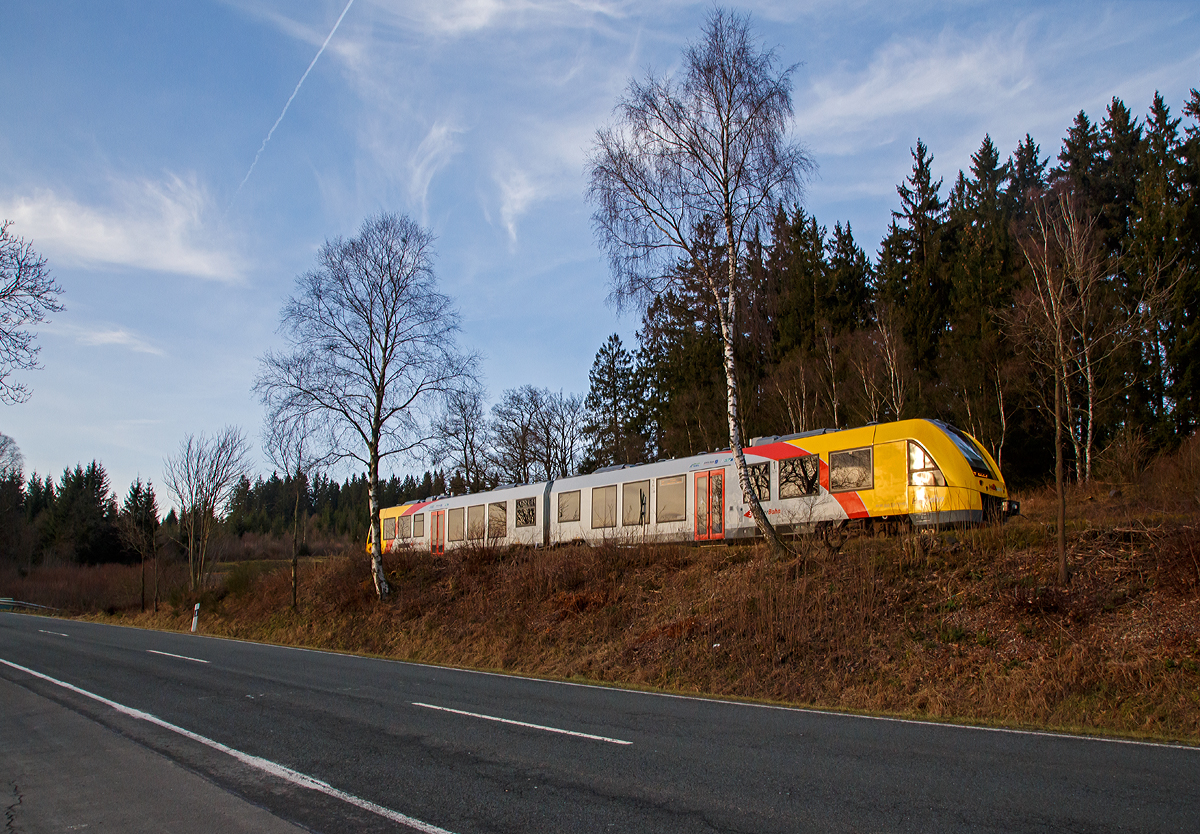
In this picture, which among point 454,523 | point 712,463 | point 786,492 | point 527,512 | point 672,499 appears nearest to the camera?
point 786,492

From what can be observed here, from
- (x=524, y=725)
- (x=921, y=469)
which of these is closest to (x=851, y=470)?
(x=921, y=469)

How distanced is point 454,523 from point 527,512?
464cm

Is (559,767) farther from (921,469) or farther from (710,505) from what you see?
(710,505)

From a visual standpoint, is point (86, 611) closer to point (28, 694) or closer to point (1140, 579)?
point (28, 694)

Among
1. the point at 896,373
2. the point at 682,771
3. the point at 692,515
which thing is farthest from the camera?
the point at 896,373

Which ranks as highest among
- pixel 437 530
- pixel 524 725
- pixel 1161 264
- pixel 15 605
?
pixel 1161 264

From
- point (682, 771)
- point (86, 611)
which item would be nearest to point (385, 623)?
point (682, 771)

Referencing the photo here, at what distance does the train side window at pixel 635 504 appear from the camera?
68.5ft

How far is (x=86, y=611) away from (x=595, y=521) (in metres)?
39.1

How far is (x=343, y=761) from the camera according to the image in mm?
6406

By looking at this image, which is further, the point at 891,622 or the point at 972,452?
the point at 972,452

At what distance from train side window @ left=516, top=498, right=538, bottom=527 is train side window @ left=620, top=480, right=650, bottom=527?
14.2ft

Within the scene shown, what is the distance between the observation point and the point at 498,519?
26234 millimetres

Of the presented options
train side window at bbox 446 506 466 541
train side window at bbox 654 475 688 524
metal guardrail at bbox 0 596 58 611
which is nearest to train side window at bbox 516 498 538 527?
train side window at bbox 446 506 466 541
